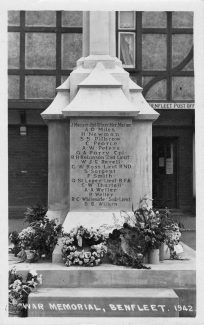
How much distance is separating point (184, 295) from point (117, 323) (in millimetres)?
1326

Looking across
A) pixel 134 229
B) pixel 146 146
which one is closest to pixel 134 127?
pixel 146 146

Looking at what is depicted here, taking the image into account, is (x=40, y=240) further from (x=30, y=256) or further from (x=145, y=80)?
(x=145, y=80)

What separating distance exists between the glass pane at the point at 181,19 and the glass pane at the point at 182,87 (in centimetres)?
149

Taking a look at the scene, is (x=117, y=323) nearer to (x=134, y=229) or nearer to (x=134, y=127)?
(x=134, y=229)

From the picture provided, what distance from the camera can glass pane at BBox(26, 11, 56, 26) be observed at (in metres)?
16.1

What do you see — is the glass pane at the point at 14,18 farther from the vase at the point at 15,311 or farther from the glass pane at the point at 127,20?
the vase at the point at 15,311

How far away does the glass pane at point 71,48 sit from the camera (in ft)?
53.2

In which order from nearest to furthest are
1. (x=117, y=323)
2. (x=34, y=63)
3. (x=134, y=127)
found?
1. (x=117, y=323)
2. (x=134, y=127)
3. (x=34, y=63)

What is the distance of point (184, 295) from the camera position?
626 centimetres

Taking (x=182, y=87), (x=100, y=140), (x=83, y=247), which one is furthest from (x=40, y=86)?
(x=83, y=247)

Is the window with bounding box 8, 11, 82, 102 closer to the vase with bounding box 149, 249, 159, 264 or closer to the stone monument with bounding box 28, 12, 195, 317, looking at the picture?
the stone monument with bounding box 28, 12, 195, 317

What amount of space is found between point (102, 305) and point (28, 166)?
11.7 m

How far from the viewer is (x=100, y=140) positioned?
7121 mm

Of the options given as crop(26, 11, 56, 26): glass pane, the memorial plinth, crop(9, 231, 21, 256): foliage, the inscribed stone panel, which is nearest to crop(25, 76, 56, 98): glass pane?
crop(26, 11, 56, 26): glass pane
